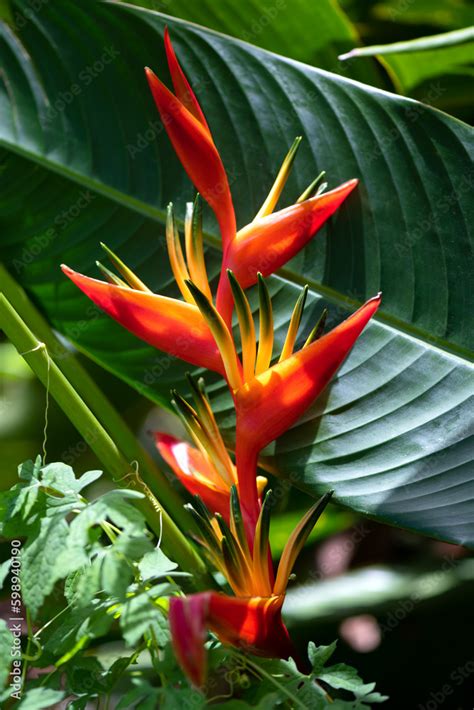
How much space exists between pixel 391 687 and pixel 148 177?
0.66 meters

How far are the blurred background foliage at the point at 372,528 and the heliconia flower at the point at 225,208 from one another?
1.19ft

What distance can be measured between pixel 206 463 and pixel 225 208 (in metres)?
0.22

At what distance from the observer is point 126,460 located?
68 cm

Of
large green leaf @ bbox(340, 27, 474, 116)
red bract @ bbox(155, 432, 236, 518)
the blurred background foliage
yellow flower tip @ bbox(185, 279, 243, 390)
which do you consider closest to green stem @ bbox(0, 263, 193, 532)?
red bract @ bbox(155, 432, 236, 518)

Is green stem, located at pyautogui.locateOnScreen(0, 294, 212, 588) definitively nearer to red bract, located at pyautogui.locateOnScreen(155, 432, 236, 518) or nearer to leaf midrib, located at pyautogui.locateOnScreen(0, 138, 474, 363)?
red bract, located at pyautogui.locateOnScreen(155, 432, 236, 518)

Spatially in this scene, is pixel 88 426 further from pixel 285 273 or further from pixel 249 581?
pixel 285 273

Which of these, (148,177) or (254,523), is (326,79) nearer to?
(148,177)

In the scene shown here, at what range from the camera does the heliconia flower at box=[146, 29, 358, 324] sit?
63cm

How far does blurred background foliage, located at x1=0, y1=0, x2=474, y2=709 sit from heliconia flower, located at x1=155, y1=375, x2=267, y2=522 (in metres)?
0.32

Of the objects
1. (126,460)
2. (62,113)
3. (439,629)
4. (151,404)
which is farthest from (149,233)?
(439,629)

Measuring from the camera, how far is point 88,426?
0.63m

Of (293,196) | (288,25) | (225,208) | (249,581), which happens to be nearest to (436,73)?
(288,25)

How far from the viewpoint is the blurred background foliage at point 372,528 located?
3.05 ft

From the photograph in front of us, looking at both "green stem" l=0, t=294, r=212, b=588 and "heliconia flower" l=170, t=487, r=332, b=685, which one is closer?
"heliconia flower" l=170, t=487, r=332, b=685
